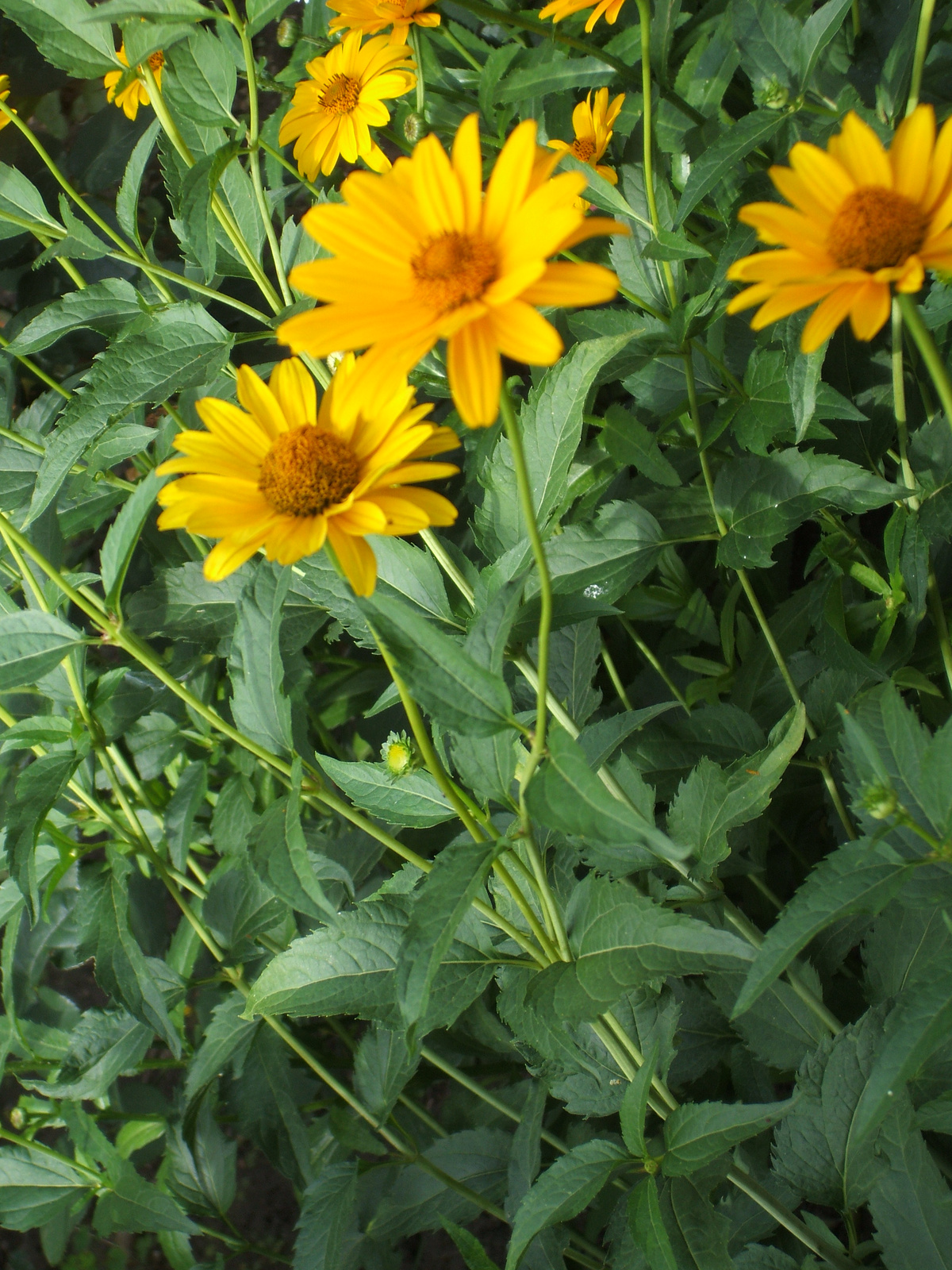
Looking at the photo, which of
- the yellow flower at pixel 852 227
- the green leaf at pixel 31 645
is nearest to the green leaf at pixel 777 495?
the yellow flower at pixel 852 227

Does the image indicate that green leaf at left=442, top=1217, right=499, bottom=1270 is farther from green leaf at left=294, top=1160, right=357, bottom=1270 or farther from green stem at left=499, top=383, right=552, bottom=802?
green stem at left=499, top=383, right=552, bottom=802

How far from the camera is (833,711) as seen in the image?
909 mm

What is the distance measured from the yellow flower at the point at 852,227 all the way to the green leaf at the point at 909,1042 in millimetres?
383

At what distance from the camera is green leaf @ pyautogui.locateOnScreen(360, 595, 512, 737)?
22.2 inches

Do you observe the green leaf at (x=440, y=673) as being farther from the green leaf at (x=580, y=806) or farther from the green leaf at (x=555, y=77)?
the green leaf at (x=555, y=77)

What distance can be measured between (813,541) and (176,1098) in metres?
1.15

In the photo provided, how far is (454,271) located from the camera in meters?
0.51

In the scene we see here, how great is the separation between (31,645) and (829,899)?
715 millimetres

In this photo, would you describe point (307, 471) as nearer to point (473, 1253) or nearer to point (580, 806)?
point (580, 806)

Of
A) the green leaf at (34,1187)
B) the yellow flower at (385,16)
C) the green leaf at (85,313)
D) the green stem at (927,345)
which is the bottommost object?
the green leaf at (34,1187)

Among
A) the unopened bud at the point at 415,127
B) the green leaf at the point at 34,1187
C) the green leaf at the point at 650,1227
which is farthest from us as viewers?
the green leaf at the point at 34,1187

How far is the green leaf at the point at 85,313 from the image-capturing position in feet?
3.00

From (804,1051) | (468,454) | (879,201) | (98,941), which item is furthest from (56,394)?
(804,1051)

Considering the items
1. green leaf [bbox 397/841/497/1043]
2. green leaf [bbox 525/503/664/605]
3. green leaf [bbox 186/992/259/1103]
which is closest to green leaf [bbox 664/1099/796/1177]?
green leaf [bbox 397/841/497/1043]
